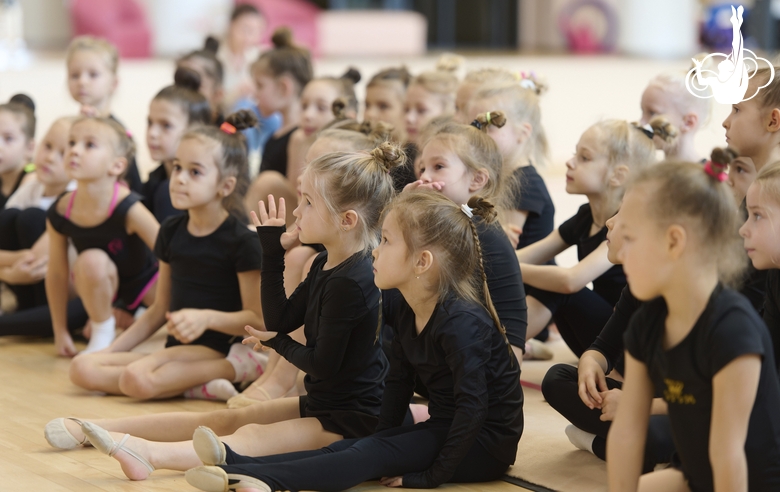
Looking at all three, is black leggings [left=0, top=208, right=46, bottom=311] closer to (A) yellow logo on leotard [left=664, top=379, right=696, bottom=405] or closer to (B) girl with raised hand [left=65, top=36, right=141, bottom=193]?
(B) girl with raised hand [left=65, top=36, right=141, bottom=193]

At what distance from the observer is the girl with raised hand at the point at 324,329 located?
211cm

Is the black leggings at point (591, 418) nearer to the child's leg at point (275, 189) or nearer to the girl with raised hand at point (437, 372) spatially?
the girl with raised hand at point (437, 372)

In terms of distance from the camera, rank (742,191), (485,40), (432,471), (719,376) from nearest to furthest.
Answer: (719,376), (432,471), (742,191), (485,40)

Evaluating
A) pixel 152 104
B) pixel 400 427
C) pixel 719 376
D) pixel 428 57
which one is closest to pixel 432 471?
pixel 400 427

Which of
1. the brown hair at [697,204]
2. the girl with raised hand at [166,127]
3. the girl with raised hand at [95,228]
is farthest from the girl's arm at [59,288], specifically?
the brown hair at [697,204]

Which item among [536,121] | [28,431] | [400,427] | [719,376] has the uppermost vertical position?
[536,121]

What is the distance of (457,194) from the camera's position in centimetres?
246

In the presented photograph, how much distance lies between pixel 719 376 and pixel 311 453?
89 centimetres

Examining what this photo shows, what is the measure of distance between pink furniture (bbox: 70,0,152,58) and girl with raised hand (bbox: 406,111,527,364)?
632 centimetres

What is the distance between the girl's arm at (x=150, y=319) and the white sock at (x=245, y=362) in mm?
272

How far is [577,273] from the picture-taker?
8.61 feet

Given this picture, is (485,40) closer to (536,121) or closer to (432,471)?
(536,121)

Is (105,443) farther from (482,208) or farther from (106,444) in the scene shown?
(482,208)

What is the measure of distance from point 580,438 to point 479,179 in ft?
2.36
